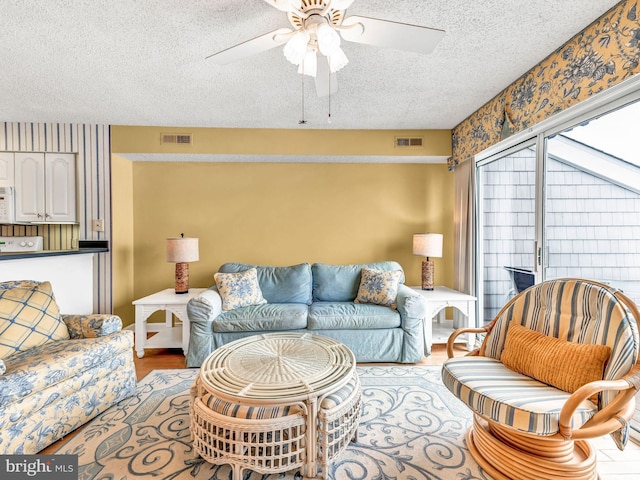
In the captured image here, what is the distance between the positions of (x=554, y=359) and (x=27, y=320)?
3.24 m

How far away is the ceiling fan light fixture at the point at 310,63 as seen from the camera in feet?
5.03

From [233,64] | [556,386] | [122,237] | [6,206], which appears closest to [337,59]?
[233,64]

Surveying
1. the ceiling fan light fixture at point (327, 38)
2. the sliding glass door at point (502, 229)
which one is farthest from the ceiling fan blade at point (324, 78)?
the sliding glass door at point (502, 229)

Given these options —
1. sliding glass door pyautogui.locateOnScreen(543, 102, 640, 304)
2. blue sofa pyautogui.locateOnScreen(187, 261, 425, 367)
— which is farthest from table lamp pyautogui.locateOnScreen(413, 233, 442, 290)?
sliding glass door pyautogui.locateOnScreen(543, 102, 640, 304)

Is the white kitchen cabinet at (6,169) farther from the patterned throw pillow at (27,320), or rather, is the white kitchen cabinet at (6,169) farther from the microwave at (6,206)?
the patterned throw pillow at (27,320)

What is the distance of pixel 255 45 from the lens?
151 cm

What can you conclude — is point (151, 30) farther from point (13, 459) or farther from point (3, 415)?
point (13, 459)

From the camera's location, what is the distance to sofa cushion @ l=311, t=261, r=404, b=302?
3.26 m

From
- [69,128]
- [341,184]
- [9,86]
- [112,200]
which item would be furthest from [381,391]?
[69,128]

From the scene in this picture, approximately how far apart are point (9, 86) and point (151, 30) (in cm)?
173

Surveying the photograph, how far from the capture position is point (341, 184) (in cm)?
378

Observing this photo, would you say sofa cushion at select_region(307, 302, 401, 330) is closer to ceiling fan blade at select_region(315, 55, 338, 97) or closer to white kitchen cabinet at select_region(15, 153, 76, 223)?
ceiling fan blade at select_region(315, 55, 338, 97)

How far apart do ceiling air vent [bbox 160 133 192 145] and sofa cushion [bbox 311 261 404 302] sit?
7.12 ft

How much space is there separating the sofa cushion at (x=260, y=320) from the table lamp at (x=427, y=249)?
1.56m
